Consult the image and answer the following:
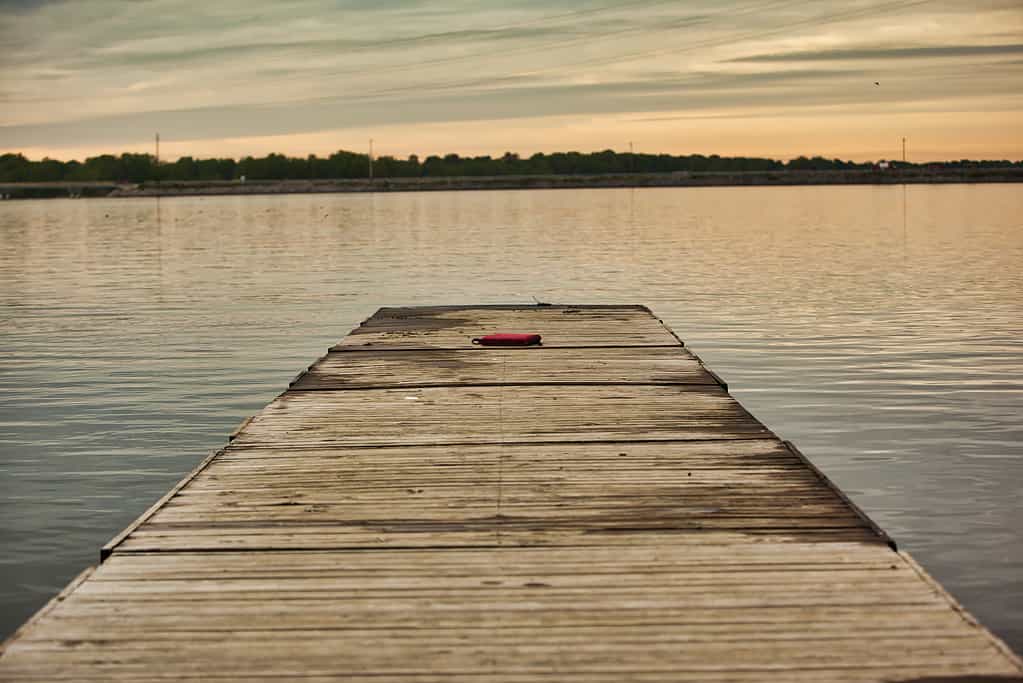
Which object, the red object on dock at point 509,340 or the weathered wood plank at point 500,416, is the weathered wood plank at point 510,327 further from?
the weathered wood plank at point 500,416

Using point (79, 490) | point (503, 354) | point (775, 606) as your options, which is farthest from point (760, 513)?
point (503, 354)

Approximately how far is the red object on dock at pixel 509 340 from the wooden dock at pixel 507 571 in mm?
5614

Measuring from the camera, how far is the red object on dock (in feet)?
57.3

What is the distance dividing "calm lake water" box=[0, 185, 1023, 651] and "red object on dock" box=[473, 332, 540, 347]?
10.1 ft

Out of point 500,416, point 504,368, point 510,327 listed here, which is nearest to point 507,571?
point 500,416

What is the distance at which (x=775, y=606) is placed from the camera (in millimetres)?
6285

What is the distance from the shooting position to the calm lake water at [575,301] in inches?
430

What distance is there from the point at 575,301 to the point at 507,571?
24.1 m

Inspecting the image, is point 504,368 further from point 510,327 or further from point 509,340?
point 510,327

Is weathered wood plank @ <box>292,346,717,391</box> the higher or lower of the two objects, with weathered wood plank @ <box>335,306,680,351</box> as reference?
lower

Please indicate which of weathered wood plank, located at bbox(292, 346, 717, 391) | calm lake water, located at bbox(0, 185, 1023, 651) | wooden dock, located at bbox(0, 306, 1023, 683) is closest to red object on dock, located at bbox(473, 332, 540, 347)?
weathered wood plank, located at bbox(292, 346, 717, 391)

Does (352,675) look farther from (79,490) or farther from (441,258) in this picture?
(441,258)

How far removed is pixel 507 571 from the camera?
692 centimetres

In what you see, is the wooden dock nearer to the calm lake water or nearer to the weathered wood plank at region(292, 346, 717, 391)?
the calm lake water
